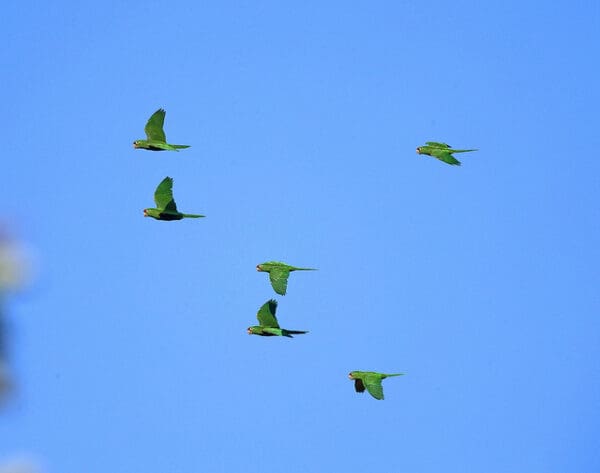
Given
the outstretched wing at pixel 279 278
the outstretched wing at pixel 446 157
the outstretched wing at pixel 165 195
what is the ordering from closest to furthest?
the outstretched wing at pixel 165 195 → the outstretched wing at pixel 279 278 → the outstretched wing at pixel 446 157

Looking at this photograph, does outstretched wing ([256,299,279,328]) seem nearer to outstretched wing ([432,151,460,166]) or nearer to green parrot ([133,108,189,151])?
green parrot ([133,108,189,151])

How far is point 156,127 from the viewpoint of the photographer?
4681cm

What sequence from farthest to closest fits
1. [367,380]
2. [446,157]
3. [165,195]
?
[446,157]
[367,380]
[165,195]

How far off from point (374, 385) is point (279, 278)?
7172 mm

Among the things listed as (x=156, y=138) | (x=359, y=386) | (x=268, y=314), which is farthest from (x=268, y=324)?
(x=156, y=138)

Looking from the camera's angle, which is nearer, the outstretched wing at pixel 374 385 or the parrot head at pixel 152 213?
the parrot head at pixel 152 213

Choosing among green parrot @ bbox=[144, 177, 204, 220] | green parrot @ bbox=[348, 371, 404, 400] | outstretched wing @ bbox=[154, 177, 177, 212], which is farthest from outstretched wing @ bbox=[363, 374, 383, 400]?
outstretched wing @ bbox=[154, 177, 177, 212]

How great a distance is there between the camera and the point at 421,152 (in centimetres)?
5066

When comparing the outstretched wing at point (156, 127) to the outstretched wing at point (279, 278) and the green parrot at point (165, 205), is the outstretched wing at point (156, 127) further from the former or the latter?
the outstretched wing at point (279, 278)

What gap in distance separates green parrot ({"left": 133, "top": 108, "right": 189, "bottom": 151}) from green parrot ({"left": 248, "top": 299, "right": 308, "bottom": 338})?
9150 mm

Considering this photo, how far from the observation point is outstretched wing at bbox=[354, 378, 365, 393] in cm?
4672

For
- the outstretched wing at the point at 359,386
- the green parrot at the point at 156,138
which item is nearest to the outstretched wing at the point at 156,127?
the green parrot at the point at 156,138

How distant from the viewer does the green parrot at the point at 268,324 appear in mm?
47875

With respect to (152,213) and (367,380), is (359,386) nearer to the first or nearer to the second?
(367,380)
